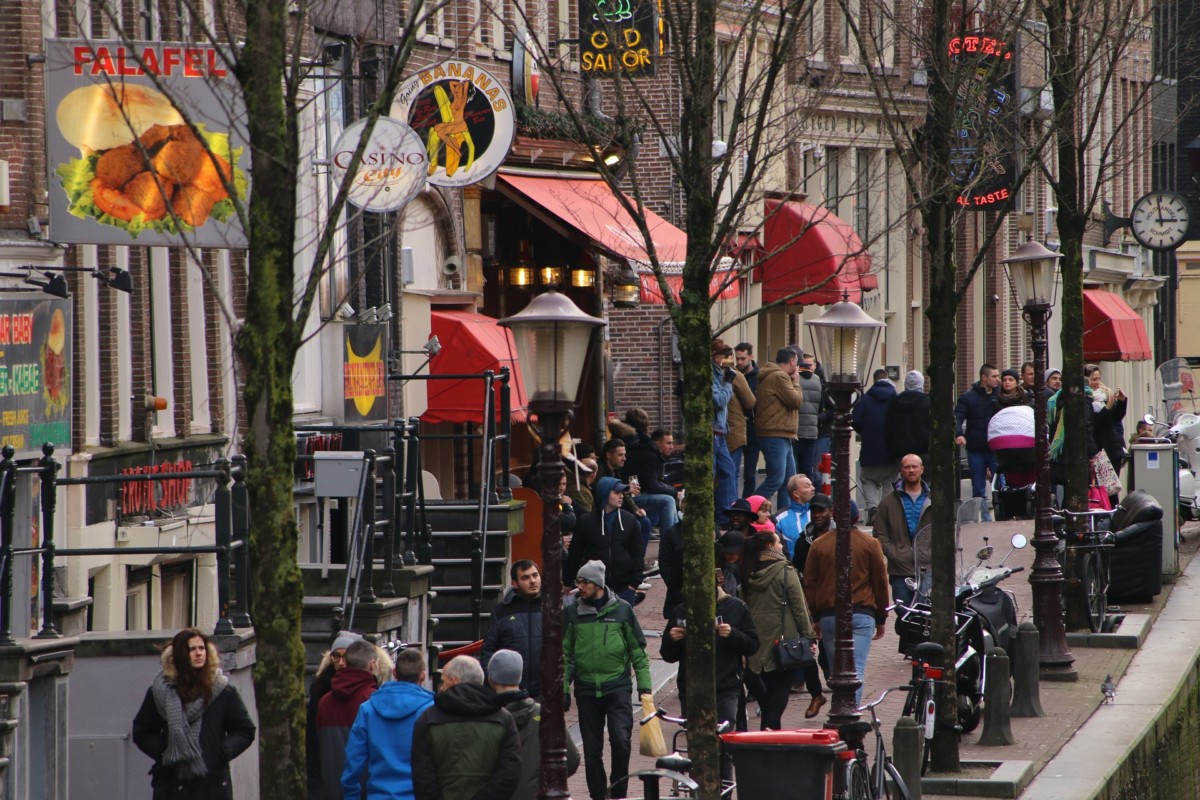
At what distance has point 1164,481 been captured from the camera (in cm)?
2320

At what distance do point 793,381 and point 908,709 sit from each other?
8618 mm

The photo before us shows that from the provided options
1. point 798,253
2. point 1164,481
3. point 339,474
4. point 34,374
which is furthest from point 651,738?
point 798,253

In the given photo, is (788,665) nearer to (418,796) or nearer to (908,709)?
(908,709)

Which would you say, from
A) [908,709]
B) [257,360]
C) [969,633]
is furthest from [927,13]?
[257,360]

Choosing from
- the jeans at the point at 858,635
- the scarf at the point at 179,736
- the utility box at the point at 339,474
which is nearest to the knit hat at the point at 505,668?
the scarf at the point at 179,736

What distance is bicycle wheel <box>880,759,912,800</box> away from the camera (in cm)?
1207

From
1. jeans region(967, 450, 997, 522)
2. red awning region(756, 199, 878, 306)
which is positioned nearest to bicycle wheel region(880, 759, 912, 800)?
jeans region(967, 450, 997, 522)

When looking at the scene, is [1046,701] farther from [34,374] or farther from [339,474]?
[34,374]

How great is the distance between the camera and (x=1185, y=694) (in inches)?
720

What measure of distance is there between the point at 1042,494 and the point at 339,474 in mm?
6477

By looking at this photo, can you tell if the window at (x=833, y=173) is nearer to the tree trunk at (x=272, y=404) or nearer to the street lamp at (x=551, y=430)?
the street lamp at (x=551, y=430)

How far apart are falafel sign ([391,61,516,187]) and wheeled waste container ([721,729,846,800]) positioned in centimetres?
904

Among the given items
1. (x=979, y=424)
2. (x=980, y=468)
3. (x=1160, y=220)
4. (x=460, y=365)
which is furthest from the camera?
(x=1160, y=220)

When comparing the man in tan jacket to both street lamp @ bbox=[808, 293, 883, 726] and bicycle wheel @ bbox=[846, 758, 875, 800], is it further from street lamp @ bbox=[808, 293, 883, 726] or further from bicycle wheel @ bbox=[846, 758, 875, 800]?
bicycle wheel @ bbox=[846, 758, 875, 800]
